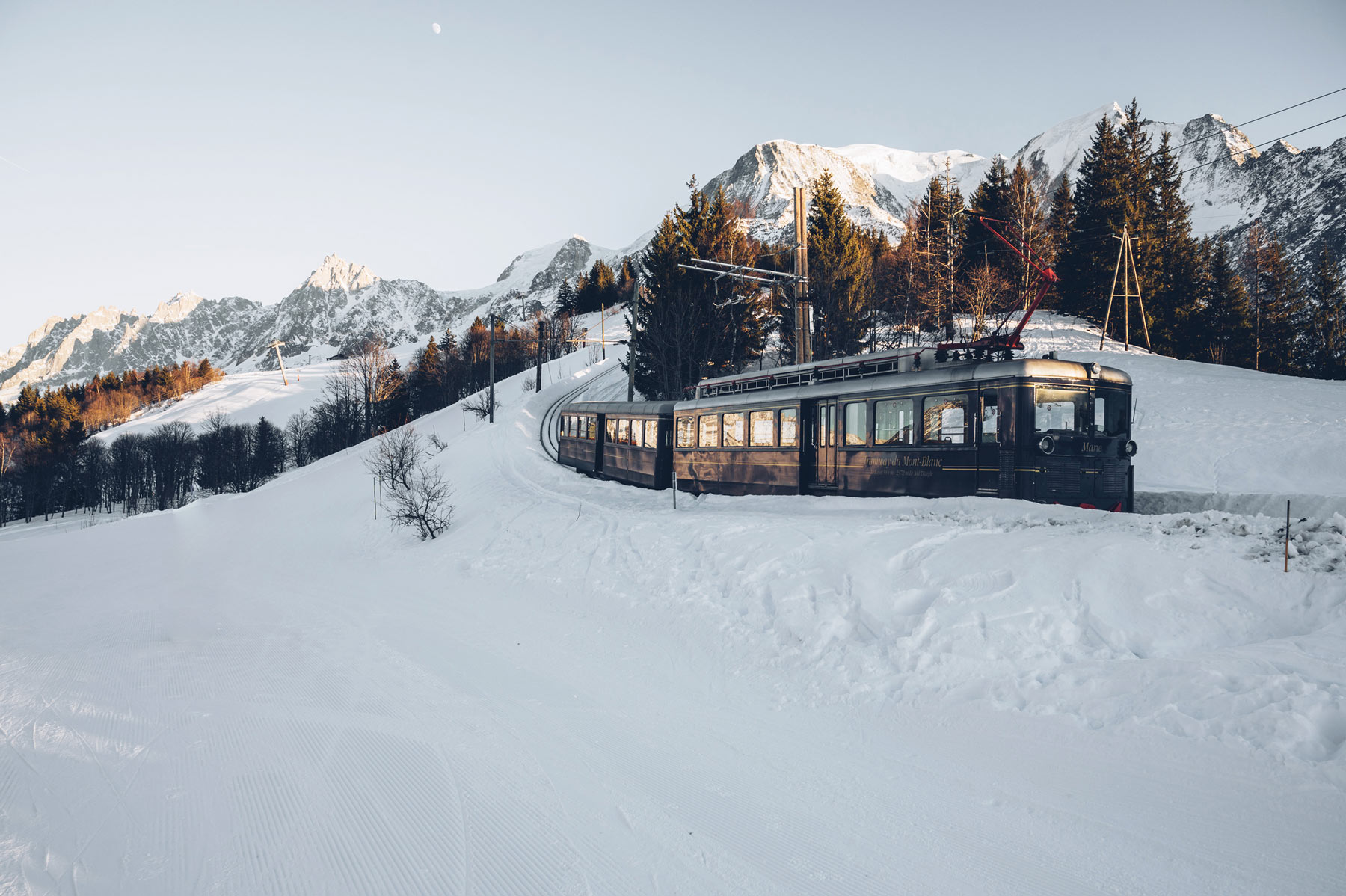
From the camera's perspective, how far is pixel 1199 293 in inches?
1420

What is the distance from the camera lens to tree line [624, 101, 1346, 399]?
3169cm

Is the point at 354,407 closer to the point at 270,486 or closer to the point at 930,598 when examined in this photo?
the point at 270,486

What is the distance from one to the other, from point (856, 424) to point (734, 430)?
400cm

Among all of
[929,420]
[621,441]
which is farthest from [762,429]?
[621,441]

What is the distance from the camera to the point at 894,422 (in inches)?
511

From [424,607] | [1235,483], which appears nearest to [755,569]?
[424,607]

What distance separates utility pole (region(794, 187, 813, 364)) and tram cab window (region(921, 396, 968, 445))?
5358 millimetres

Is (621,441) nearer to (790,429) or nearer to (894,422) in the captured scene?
(790,429)

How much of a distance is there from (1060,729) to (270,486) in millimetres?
42439

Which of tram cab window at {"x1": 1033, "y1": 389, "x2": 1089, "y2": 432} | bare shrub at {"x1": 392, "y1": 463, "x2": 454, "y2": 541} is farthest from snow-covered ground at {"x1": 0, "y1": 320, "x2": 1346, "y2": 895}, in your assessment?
bare shrub at {"x1": 392, "y1": 463, "x2": 454, "y2": 541}

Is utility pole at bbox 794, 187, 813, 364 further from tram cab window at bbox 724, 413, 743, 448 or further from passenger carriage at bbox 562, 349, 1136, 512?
tram cab window at bbox 724, 413, 743, 448

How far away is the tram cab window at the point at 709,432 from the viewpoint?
17683 millimetres

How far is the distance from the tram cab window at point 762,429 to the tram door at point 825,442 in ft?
3.98

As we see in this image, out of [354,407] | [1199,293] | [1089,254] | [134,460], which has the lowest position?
[134,460]
